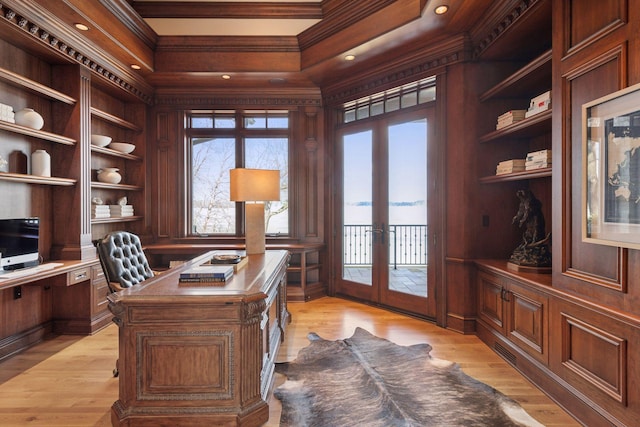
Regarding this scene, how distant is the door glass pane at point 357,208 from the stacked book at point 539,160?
1850mm

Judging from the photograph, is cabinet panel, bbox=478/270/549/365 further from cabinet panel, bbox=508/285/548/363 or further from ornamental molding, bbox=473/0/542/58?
ornamental molding, bbox=473/0/542/58

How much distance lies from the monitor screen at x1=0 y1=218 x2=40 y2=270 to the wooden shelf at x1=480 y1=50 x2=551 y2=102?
13.9ft

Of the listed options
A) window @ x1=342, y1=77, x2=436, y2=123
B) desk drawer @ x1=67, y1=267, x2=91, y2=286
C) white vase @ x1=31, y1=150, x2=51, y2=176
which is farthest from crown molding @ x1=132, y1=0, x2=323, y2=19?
desk drawer @ x1=67, y1=267, x2=91, y2=286

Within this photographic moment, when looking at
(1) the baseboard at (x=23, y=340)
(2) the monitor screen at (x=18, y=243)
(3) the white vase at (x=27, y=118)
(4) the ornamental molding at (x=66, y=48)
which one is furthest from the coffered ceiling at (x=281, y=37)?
(1) the baseboard at (x=23, y=340)

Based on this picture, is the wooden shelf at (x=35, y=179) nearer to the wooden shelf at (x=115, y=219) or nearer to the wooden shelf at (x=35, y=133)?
the wooden shelf at (x=35, y=133)

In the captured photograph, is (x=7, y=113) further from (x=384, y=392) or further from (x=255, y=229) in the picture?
(x=384, y=392)

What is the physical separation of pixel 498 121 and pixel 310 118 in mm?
2493

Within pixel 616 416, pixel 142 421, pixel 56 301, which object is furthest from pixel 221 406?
pixel 56 301

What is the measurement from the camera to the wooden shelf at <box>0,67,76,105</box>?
2641mm

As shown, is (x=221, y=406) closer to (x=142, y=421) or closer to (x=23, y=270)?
(x=142, y=421)

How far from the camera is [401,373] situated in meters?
2.51

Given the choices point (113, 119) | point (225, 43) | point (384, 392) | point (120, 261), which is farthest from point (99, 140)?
point (384, 392)

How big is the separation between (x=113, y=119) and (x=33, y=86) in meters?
1.07

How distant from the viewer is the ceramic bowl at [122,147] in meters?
4.08
